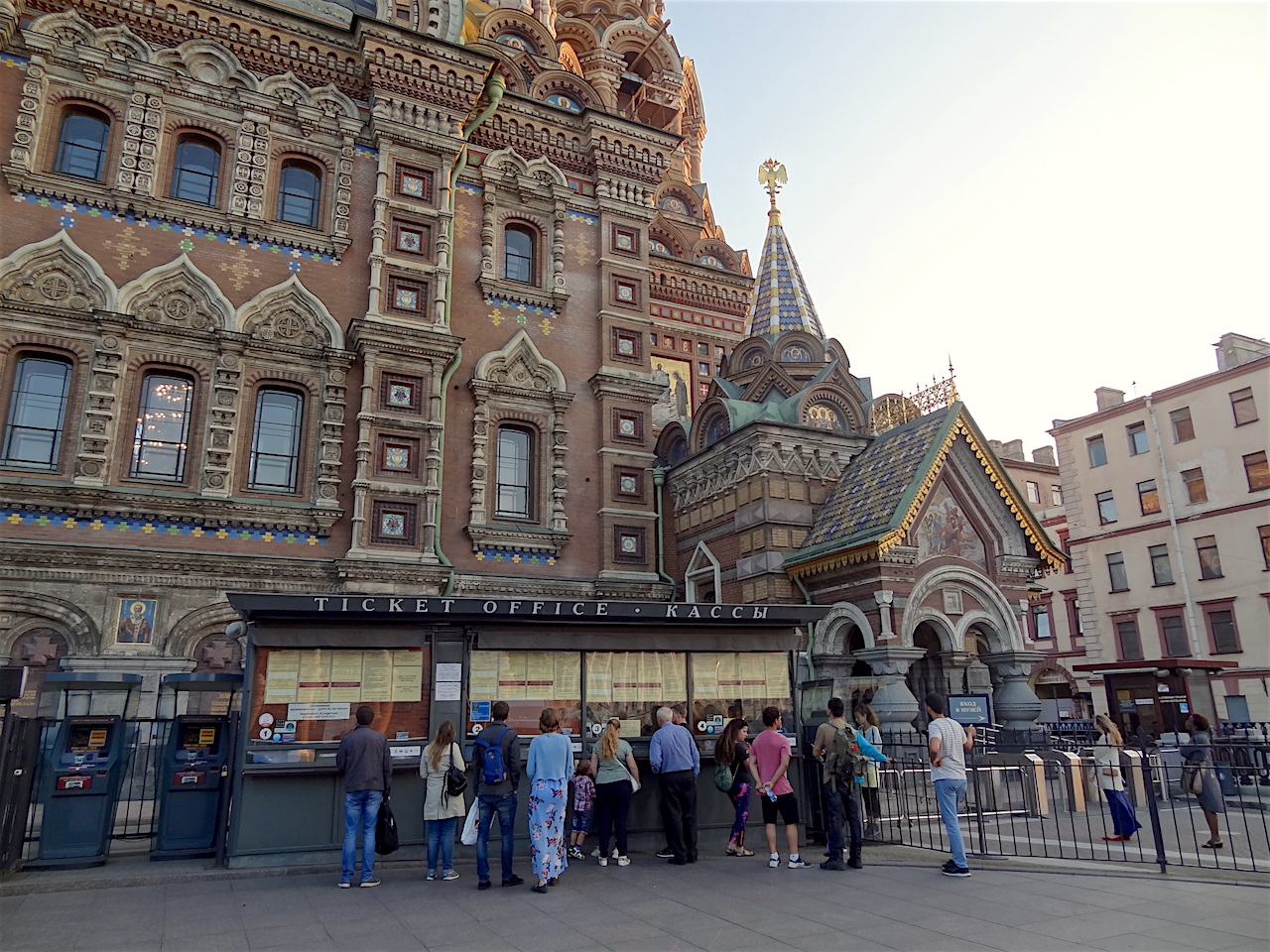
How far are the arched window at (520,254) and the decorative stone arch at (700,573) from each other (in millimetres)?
7795

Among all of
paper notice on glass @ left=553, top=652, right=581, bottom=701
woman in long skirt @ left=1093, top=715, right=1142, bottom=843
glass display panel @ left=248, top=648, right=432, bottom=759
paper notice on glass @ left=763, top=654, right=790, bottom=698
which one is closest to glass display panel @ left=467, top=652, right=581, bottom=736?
paper notice on glass @ left=553, top=652, right=581, bottom=701

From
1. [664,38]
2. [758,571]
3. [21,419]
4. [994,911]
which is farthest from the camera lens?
[664,38]

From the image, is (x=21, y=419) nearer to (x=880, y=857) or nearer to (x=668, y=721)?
(x=668, y=721)

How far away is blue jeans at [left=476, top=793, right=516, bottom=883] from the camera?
29.8 feet

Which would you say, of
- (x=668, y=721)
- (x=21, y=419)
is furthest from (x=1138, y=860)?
(x=21, y=419)

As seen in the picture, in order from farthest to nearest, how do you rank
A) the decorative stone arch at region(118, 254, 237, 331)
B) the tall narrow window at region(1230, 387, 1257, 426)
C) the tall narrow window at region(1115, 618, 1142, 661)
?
1. the tall narrow window at region(1115, 618, 1142, 661)
2. the tall narrow window at region(1230, 387, 1257, 426)
3. the decorative stone arch at region(118, 254, 237, 331)

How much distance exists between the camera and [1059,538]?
154 ft

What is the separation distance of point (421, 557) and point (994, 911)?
12542 millimetres

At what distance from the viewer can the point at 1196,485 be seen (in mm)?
37938

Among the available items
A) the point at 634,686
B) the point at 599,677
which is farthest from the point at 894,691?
the point at 599,677

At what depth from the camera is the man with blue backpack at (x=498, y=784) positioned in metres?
9.20

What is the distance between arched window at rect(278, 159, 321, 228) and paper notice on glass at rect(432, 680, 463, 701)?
12.3 metres

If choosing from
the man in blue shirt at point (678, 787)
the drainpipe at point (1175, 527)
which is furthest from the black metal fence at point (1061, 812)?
the drainpipe at point (1175, 527)

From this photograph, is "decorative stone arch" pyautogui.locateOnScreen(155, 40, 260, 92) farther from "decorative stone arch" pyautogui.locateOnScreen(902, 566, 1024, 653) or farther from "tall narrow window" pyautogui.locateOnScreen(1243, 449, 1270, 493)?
"tall narrow window" pyautogui.locateOnScreen(1243, 449, 1270, 493)
